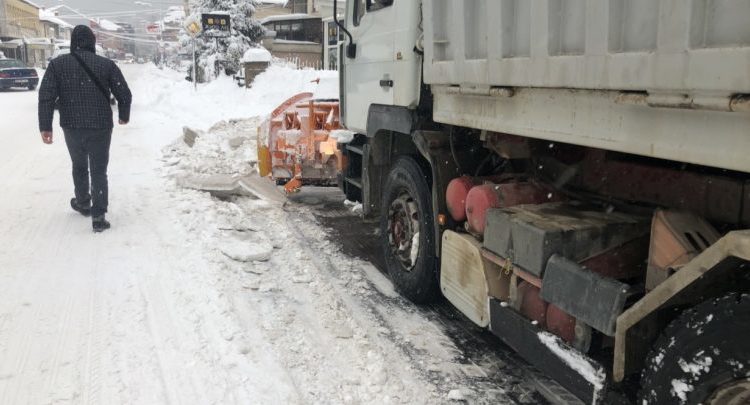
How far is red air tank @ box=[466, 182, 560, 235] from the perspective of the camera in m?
3.46

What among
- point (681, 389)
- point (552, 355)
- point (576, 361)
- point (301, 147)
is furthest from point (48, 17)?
point (681, 389)

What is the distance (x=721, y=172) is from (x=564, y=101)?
724 mm

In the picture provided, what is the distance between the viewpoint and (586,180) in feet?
11.4

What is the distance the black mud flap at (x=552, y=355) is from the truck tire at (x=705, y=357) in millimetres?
317

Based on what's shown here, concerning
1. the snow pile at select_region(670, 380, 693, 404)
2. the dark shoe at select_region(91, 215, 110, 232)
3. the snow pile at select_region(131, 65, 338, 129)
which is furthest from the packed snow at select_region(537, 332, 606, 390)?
the snow pile at select_region(131, 65, 338, 129)

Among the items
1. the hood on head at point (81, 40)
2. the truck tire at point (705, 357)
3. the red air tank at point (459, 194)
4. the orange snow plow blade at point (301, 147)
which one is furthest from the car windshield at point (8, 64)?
the truck tire at point (705, 357)

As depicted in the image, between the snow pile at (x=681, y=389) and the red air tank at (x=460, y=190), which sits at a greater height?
the red air tank at (x=460, y=190)

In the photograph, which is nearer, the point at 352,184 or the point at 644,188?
the point at 644,188

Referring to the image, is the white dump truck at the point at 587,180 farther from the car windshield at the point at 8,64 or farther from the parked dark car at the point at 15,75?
the car windshield at the point at 8,64

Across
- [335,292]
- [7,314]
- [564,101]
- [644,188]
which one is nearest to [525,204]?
[644,188]

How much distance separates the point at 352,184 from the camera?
6000 mm

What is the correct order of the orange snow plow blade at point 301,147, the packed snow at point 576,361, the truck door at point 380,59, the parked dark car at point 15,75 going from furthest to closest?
1. the parked dark car at point 15,75
2. the orange snow plow blade at point 301,147
3. the truck door at point 380,59
4. the packed snow at point 576,361

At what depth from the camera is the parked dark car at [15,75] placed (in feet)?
96.5

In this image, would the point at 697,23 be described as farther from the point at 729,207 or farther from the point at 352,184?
the point at 352,184
